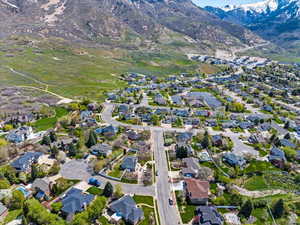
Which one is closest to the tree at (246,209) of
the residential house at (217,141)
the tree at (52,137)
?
the residential house at (217,141)

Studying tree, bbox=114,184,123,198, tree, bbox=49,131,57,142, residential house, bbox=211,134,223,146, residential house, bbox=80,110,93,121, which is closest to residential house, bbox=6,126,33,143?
tree, bbox=49,131,57,142

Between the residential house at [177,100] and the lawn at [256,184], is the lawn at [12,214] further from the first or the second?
the residential house at [177,100]

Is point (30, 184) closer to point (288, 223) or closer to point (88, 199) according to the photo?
point (88, 199)

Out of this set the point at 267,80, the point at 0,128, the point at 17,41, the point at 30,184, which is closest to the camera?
the point at 30,184

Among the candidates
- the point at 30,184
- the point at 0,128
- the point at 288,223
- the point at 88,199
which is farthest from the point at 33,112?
the point at 288,223

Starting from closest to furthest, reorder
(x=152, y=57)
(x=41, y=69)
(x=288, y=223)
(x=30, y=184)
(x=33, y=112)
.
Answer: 1. (x=288, y=223)
2. (x=30, y=184)
3. (x=33, y=112)
4. (x=41, y=69)
5. (x=152, y=57)

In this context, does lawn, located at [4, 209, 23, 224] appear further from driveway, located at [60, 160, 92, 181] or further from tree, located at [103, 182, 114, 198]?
tree, located at [103, 182, 114, 198]
